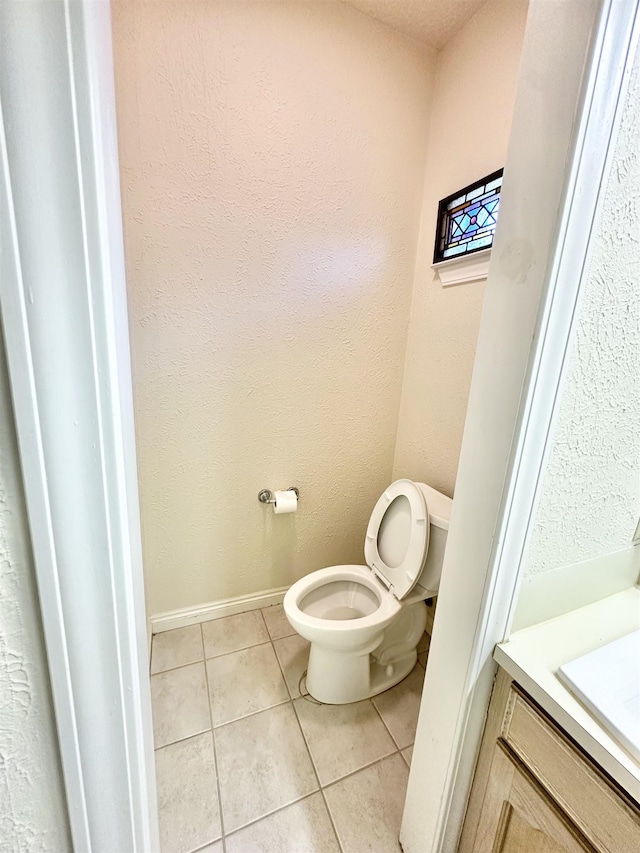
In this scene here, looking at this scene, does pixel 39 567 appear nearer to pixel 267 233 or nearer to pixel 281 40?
pixel 267 233

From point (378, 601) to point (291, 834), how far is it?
714 mm

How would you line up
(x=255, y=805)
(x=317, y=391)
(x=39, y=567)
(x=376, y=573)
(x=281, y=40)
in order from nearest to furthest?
(x=39, y=567) < (x=255, y=805) < (x=281, y=40) < (x=376, y=573) < (x=317, y=391)

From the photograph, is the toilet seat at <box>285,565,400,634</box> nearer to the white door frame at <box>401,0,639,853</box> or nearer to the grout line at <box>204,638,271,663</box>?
the grout line at <box>204,638,271,663</box>

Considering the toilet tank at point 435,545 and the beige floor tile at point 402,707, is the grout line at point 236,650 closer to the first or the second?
the beige floor tile at point 402,707

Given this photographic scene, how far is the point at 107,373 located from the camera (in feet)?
1.16

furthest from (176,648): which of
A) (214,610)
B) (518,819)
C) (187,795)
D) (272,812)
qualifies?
(518,819)

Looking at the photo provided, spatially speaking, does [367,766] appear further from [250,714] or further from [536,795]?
[536,795]

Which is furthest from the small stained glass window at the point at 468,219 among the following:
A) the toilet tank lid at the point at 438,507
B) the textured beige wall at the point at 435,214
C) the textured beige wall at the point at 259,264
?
the toilet tank lid at the point at 438,507

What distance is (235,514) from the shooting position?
1678 mm

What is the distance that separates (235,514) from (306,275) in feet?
3.66

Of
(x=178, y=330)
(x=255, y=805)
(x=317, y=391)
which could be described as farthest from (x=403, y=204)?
(x=255, y=805)

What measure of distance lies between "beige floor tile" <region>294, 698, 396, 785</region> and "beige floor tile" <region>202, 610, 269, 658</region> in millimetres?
372

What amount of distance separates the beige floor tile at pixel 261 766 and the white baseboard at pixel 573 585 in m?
0.95

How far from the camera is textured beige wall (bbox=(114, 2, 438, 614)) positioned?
1238 mm
